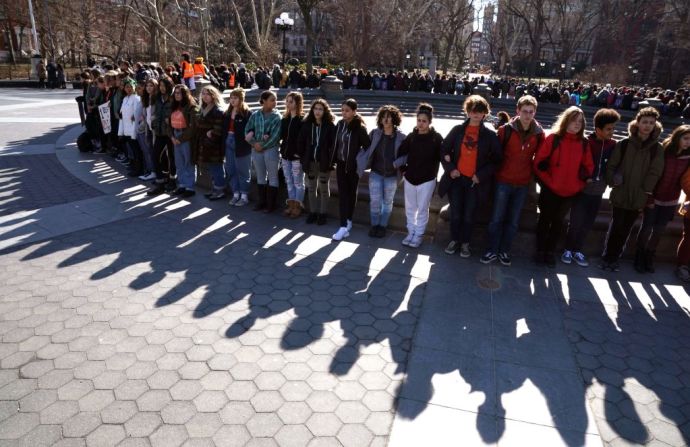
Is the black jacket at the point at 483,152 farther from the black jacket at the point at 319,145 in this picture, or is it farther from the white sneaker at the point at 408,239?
the black jacket at the point at 319,145

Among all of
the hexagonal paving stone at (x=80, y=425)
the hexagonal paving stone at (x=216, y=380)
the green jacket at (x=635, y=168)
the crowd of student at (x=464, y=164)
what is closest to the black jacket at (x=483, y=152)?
the crowd of student at (x=464, y=164)

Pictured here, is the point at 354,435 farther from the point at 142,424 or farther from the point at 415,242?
the point at 415,242

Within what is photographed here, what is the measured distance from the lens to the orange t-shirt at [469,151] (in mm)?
5359

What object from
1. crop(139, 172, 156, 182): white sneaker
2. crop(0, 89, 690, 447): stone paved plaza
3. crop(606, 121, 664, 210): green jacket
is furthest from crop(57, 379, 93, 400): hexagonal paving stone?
crop(139, 172, 156, 182): white sneaker

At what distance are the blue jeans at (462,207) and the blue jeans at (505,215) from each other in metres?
0.25

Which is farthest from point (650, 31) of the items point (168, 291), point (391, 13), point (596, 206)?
point (168, 291)

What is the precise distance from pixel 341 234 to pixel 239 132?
Result: 2340 mm

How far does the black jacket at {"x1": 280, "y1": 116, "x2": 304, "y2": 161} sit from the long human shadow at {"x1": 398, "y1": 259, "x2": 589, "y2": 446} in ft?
8.75

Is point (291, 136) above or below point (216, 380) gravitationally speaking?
above

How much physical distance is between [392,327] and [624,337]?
2177 mm

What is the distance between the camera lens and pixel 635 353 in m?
4.04

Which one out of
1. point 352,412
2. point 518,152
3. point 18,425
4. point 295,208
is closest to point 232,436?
point 352,412

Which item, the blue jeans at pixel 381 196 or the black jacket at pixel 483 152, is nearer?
the black jacket at pixel 483 152

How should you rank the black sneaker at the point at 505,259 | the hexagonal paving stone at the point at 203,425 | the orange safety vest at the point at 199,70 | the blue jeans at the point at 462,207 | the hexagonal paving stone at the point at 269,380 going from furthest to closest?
the orange safety vest at the point at 199,70 → the black sneaker at the point at 505,259 → the blue jeans at the point at 462,207 → the hexagonal paving stone at the point at 269,380 → the hexagonal paving stone at the point at 203,425
